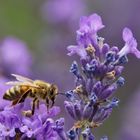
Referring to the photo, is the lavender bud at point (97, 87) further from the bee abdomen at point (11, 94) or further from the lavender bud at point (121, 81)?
the bee abdomen at point (11, 94)

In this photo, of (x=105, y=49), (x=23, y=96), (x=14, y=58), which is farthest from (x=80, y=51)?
(x=14, y=58)

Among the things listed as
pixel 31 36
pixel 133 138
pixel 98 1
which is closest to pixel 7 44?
pixel 133 138

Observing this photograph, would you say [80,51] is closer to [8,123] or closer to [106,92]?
[106,92]

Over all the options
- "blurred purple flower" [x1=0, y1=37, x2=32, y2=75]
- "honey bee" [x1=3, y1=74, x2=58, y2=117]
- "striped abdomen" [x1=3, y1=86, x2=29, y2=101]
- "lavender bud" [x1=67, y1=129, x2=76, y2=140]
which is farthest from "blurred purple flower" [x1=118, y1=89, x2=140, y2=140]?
"lavender bud" [x1=67, y1=129, x2=76, y2=140]

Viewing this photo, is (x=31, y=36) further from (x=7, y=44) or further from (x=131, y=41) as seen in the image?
(x=131, y=41)

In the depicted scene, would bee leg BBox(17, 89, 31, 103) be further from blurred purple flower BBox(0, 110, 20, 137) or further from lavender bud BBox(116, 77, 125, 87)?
lavender bud BBox(116, 77, 125, 87)

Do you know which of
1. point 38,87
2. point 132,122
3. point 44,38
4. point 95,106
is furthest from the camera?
point 44,38

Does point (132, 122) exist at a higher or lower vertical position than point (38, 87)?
higher

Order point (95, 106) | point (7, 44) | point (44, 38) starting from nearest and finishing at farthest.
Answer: point (95, 106), point (7, 44), point (44, 38)
